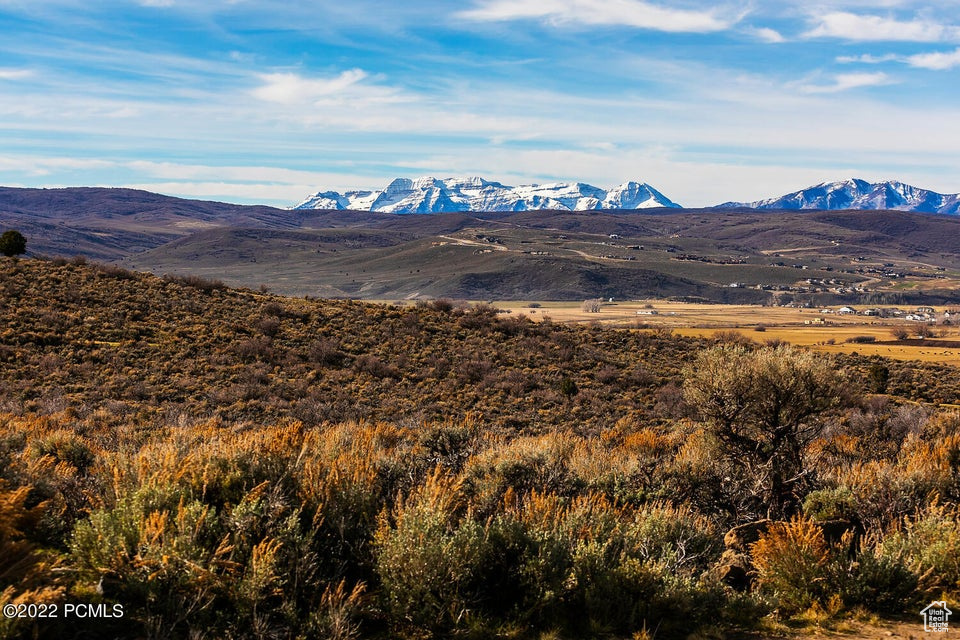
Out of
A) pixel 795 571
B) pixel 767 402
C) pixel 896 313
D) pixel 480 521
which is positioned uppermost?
pixel 767 402

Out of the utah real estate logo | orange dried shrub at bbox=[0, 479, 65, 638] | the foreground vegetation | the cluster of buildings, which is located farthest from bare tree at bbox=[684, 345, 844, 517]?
the cluster of buildings

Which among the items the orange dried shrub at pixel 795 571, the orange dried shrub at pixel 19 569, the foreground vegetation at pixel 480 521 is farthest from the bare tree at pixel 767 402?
the orange dried shrub at pixel 19 569

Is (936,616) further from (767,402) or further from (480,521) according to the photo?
(767,402)

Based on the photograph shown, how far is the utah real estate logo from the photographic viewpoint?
5316mm

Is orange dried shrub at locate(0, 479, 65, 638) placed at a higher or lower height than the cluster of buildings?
higher

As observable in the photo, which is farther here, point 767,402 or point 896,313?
point 896,313

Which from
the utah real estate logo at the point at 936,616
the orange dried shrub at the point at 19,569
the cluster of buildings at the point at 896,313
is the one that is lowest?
the cluster of buildings at the point at 896,313

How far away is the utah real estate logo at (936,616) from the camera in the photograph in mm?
5316

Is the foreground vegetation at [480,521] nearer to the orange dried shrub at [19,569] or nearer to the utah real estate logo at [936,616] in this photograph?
the orange dried shrub at [19,569]

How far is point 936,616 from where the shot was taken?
5.51 m

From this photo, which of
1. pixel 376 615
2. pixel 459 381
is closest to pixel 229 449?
pixel 376 615

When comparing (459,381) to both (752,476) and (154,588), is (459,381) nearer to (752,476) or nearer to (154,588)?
(752,476)

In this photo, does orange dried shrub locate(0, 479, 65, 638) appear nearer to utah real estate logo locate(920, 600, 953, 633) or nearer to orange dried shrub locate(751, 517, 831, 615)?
orange dried shrub locate(751, 517, 831, 615)

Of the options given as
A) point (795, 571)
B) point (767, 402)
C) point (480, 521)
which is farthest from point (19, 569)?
point (767, 402)
